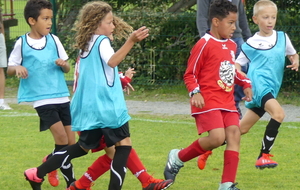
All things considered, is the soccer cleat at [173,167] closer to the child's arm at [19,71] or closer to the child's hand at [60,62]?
the child's hand at [60,62]

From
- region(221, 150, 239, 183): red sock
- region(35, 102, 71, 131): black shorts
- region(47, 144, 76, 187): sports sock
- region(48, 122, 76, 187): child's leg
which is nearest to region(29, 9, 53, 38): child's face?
region(35, 102, 71, 131): black shorts

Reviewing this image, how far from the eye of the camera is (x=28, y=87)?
5832mm

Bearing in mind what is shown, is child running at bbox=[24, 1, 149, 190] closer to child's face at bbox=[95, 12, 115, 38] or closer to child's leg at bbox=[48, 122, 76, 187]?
child's face at bbox=[95, 12, 115, 38]

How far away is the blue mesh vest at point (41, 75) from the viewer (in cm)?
577

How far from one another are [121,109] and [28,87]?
118 centimetres

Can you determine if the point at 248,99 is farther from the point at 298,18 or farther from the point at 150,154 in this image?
the point at 298,18

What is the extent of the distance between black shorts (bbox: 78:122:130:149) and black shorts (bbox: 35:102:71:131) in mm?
617

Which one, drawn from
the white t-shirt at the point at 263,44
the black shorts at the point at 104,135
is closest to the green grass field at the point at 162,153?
the black shorts at the point at 104,135

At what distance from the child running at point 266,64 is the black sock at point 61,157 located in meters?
1.89

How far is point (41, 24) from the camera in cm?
586

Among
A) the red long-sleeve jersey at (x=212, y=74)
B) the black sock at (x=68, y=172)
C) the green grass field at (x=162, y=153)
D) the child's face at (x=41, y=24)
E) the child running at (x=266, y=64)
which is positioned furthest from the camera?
the child running at (x=266, y=64)

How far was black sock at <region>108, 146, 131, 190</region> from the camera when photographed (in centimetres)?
505

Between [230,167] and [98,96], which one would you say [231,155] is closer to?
[230,167]

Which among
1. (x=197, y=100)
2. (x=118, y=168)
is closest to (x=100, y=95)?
(x=118, y=168)
